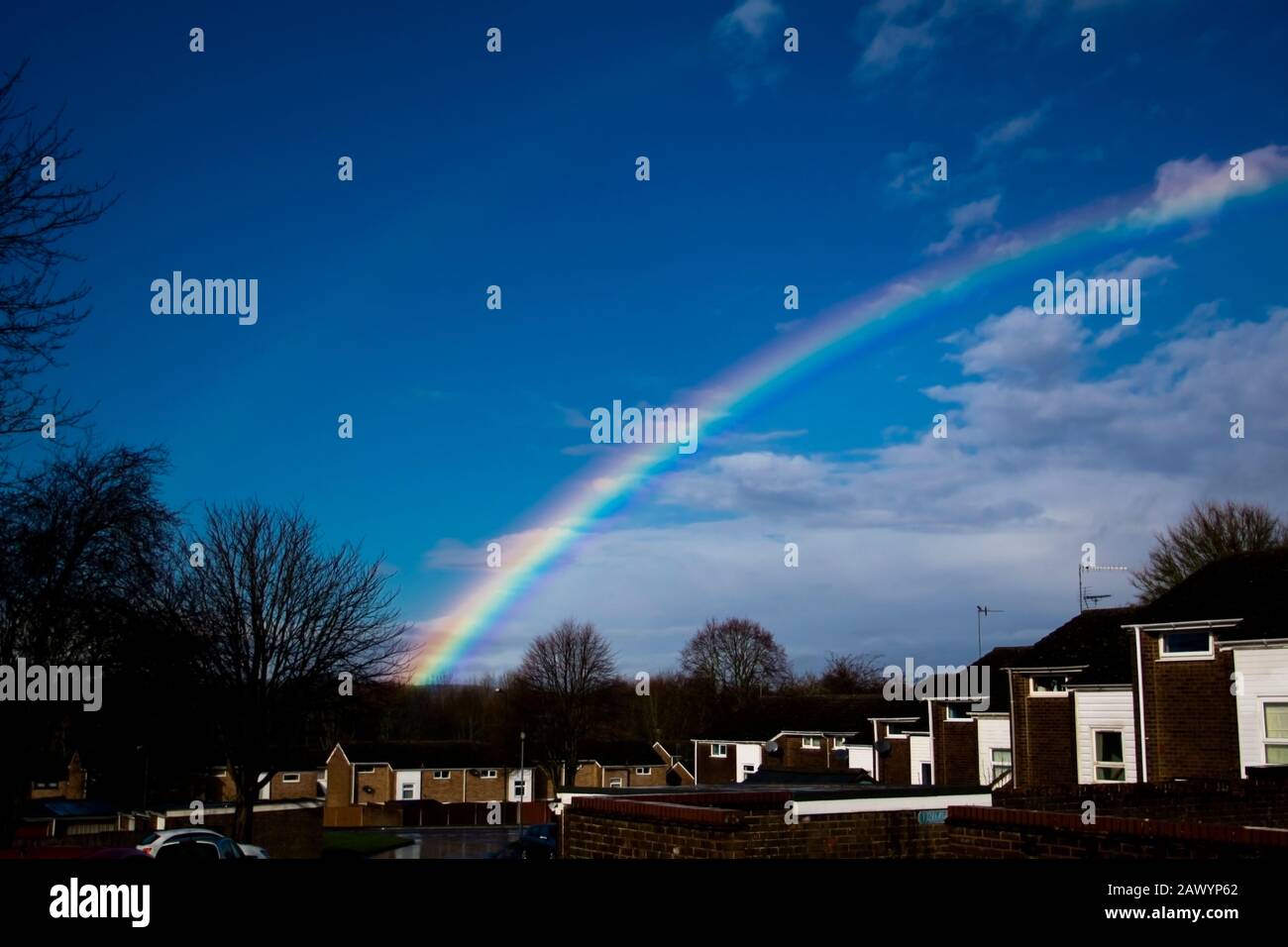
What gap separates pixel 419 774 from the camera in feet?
258

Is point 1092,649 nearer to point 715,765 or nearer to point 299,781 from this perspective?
point 715,765

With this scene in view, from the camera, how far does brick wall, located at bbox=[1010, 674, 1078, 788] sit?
108 ft

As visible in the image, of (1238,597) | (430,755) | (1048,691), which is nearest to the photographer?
(1238,597)

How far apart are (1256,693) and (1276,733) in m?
0.99

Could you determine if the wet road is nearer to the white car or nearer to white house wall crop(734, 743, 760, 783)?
white house wall crop(734, 743, 760, 783)

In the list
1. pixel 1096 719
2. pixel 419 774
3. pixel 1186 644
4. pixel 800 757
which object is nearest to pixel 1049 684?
pixel 1096 719

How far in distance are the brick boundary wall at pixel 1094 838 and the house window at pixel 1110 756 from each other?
80.7ft

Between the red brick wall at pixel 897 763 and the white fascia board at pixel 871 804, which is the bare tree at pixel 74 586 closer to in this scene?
the white fascia board at pixel 871 804

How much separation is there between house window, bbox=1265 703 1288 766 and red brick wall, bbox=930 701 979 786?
1615 cm

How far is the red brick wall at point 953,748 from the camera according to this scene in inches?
1628

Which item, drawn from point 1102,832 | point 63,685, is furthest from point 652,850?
point 63,685

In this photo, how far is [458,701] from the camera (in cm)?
12431

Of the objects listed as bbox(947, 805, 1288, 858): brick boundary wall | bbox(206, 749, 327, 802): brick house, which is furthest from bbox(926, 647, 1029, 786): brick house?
bbox(206, 749, 327, 802): brick house
